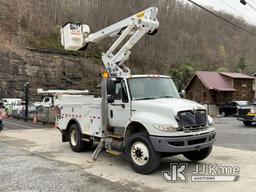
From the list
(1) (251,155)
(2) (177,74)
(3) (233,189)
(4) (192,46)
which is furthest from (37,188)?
(4) (192,46)

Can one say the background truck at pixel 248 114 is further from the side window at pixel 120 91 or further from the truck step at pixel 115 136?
the side window at pixel 120 91

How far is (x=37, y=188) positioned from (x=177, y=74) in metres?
50.5

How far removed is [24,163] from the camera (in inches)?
348

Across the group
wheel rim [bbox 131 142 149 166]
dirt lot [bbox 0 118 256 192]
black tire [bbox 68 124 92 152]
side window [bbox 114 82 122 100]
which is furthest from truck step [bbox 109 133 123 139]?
black tire [bbox 68 124 92 152]

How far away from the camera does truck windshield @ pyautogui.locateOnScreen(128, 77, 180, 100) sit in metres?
8.52

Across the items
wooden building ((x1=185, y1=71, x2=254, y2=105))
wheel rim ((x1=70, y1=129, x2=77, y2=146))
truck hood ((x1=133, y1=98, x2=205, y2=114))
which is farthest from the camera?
wooden building ((x1=185, y1=71, x2=254, y2=105))

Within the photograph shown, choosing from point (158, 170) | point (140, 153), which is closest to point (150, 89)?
point (140, 153)

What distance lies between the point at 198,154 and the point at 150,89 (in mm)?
2266

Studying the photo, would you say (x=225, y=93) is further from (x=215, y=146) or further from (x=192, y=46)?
(x=215, y=146)

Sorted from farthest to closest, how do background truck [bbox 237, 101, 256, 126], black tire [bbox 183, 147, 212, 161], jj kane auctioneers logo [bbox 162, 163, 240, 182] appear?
background truck [bbox 237, 101, 256, 126], black tire [bbox 183, 147, 212, 161], jj kane auctioneers logo [bbox 162, 163, 240, 182]

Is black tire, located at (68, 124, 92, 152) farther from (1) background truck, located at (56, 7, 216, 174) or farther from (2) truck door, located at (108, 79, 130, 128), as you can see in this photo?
(2) truck door, located at (108, 79, 130, 128)

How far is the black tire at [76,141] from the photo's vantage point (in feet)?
33.9

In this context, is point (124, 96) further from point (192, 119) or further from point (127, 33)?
point (127, 33)

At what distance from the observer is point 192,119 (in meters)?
7.62
